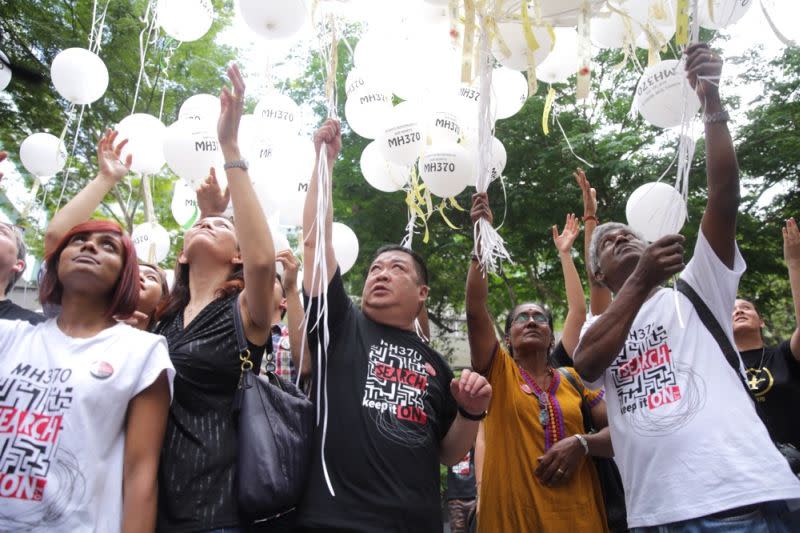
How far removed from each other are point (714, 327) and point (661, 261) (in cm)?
26

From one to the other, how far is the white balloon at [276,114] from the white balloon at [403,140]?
0.73 meters

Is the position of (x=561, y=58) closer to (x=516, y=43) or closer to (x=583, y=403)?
(x=516, y=43)

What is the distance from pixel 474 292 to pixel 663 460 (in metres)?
0.85

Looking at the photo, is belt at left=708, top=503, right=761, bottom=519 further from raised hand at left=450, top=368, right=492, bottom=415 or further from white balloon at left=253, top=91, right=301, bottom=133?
white balloon at left=253, top=91, right=301, bottom=133

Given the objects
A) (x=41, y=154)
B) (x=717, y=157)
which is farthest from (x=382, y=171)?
(x=41, y=154)

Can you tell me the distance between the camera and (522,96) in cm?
341

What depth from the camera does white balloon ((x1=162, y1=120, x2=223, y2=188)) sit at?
3.36 m

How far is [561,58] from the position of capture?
3268 mm

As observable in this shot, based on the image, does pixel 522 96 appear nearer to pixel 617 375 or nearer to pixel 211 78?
pixel 617 375

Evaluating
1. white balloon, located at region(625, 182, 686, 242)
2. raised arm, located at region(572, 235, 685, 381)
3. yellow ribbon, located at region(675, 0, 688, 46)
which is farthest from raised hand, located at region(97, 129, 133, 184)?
white balloon, located at region(625, 182, 686, 242)

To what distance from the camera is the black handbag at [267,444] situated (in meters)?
1.63

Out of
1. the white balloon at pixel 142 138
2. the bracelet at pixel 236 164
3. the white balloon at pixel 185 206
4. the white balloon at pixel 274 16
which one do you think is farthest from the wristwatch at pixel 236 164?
the white balloon at pixel 185 206

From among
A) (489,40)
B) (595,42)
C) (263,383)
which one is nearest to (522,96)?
(595,42)

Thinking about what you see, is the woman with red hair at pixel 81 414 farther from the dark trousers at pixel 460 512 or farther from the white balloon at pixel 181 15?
the dark trousers at pixel 460 512
